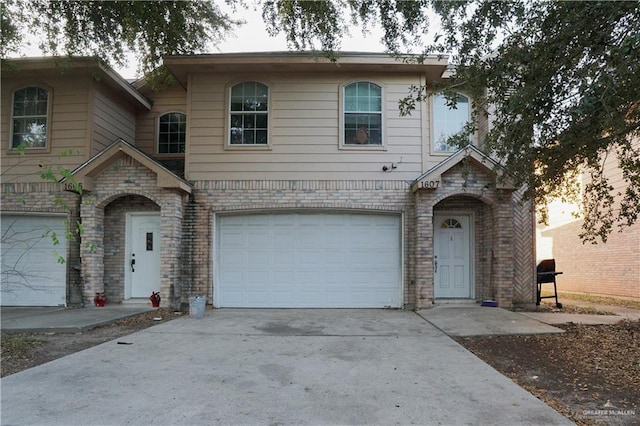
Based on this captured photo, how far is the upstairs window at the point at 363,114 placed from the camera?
9.13 metres

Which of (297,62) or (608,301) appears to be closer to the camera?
(297,62)

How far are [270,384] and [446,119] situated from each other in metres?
7.78

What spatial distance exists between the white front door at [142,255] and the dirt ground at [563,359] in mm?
1737

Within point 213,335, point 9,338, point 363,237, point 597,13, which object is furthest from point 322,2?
point 9,338

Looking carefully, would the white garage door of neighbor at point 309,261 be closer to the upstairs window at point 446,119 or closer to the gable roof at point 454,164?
the gable roof at point 454,164

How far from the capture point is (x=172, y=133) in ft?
35.5

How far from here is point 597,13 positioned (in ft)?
14.7

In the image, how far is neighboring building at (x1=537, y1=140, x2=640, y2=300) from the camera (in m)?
11.1

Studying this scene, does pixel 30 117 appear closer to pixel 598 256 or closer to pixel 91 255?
pixel 91 255

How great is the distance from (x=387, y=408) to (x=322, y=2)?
269 inches

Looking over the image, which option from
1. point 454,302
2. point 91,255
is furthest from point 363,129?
point 91,255

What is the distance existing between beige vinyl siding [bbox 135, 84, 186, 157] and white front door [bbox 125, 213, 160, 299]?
254cm

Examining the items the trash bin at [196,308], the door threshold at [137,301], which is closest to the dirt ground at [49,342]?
the trash bin at [196,308]

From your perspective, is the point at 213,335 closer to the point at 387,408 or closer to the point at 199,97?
the point at 387,408
